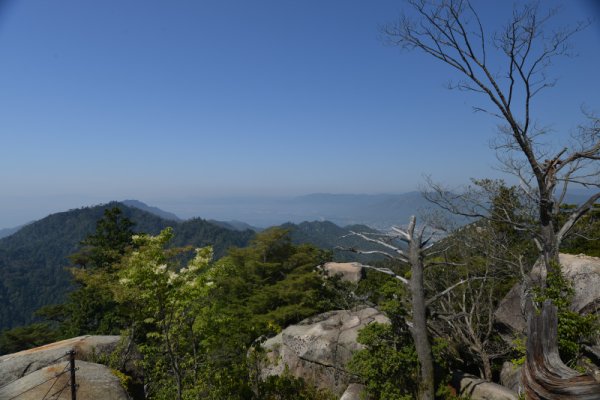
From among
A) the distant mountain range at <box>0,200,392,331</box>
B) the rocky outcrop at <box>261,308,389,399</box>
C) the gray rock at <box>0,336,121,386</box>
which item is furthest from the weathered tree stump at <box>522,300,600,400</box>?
the distant mountain range at <box>0,200,392,331</box>

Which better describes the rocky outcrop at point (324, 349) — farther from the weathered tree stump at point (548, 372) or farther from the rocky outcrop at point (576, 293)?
the weathered tree stump at point (548, 372)

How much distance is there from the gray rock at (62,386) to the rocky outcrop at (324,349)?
18.2 feet

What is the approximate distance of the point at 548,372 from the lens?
5160 mm

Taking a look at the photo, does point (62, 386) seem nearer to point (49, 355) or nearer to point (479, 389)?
point (49, 355)

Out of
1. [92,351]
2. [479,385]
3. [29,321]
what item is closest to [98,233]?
[92,351]

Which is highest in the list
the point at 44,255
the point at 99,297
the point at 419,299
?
the point at 419,299

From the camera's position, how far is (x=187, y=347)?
10414 millimetres

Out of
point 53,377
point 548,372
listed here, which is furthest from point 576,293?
point 53,377

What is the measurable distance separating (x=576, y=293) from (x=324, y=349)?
28.5 ft

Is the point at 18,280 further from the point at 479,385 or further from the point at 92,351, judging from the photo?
the point at 479,385

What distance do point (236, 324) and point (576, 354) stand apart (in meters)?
7.66

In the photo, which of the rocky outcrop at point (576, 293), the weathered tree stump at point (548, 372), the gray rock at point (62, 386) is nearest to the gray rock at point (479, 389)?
the rocky outcrop at point (576, 293)

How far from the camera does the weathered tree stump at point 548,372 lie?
4.41m

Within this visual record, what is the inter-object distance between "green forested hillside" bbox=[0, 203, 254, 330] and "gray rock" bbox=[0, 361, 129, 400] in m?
66.0
